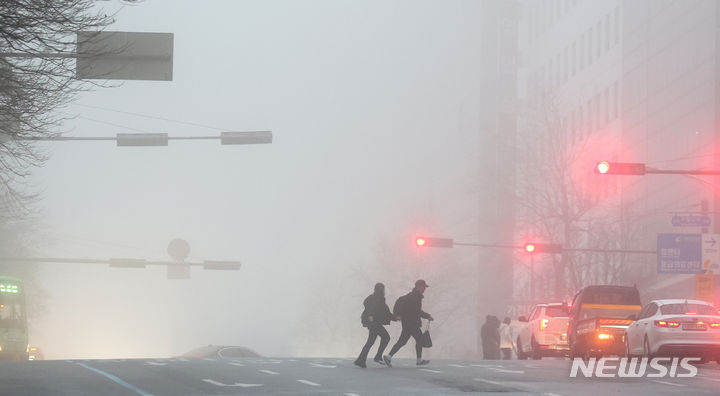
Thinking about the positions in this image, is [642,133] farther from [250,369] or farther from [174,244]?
[250,369]

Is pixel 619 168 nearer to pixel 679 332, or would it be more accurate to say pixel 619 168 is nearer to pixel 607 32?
pixel 679 332

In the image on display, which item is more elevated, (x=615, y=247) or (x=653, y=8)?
(x=653, y=8)

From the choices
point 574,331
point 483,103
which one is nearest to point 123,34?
point 574,331

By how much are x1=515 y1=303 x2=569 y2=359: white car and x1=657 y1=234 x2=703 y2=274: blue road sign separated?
12.9 m

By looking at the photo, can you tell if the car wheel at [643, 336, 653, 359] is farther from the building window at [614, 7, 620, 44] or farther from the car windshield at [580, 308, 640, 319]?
the building window at [614, 7, 620, 44]

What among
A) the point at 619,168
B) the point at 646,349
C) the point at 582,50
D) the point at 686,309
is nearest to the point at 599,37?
the point at 582,50

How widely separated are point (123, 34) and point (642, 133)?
58.5 meters

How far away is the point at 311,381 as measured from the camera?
23531 mm

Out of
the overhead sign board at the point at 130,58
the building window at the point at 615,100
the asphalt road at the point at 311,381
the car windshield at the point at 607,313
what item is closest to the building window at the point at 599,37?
the building window at the point at 615,100

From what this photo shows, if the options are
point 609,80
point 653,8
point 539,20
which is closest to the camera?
point 653,8

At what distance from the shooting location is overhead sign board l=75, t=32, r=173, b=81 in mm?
23938

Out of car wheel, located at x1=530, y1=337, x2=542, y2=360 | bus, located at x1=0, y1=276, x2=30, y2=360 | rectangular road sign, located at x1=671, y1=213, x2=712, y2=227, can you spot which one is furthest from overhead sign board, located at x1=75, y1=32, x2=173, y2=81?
bus, located at x1=0, y1=276, x2=30, y2=360

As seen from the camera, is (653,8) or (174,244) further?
(653,8)

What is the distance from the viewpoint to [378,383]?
23.4 meters
